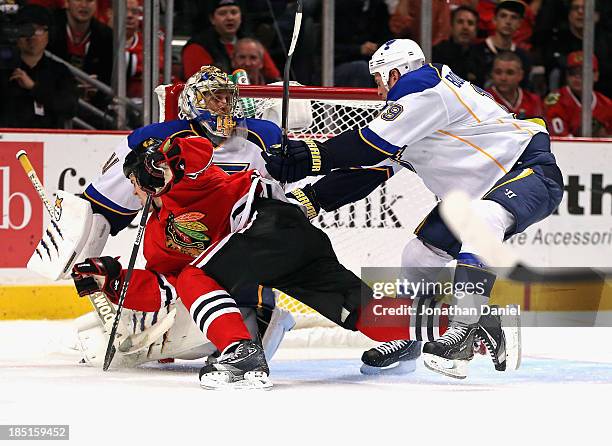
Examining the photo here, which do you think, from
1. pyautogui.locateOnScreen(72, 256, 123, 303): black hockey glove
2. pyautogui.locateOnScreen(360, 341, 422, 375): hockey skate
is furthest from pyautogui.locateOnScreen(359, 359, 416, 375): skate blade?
pyautogui.locateOnScreen(72, 256, 123, 303): black hockey glove

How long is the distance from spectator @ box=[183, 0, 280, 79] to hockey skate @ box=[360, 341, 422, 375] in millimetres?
2303

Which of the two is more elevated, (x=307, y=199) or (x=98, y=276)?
(x=307, y=199)

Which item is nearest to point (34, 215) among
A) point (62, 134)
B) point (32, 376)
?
point (62, 134)

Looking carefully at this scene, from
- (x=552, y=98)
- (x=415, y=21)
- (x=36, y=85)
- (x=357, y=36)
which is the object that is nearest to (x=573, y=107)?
(x=552, y=98)

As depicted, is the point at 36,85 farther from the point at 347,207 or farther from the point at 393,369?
the point at 393,369

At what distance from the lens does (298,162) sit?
347cm

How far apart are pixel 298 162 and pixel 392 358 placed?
2.25 ft

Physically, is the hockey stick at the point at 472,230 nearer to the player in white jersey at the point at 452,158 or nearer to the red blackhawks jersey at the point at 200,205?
the player in white jersey at the point at 452,158

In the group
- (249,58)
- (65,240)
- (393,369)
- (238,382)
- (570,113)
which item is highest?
(249,58)

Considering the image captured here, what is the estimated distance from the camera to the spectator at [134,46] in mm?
5539

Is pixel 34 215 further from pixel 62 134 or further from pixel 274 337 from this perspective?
pixel 274 337

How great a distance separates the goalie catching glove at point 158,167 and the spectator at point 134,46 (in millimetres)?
2121

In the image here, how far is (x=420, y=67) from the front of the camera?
144 inches

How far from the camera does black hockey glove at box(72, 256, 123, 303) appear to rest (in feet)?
11.5
